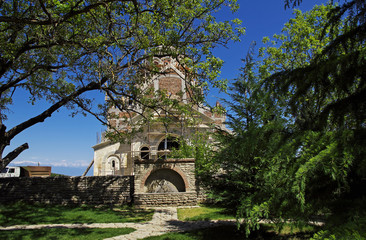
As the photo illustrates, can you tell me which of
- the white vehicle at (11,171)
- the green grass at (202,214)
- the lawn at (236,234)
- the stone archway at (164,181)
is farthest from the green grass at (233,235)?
the white vehicle at (11,171)

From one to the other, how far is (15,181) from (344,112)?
1632 cm

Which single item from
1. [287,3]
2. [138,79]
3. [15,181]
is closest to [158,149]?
[15,181]

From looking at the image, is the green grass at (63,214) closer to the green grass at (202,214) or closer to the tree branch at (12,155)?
the green grass at (202,214)

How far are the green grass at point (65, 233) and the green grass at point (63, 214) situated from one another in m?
1.52

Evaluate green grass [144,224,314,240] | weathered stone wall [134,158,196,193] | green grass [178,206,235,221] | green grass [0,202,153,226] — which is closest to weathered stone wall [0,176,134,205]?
green grass [0,202,153,226]

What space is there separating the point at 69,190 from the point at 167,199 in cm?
563

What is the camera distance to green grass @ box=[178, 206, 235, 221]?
1031 cm

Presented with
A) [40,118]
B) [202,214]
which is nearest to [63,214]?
[40,118]

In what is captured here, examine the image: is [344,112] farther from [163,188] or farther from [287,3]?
[163,188]

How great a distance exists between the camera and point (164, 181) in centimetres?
1380

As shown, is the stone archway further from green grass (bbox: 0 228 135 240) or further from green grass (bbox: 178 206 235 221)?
green grass (bbox: 0 228 135 240)

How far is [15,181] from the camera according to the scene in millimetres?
14016

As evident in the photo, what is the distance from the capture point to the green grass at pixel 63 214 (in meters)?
10.2

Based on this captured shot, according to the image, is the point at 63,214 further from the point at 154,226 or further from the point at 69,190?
the point at 154,226
